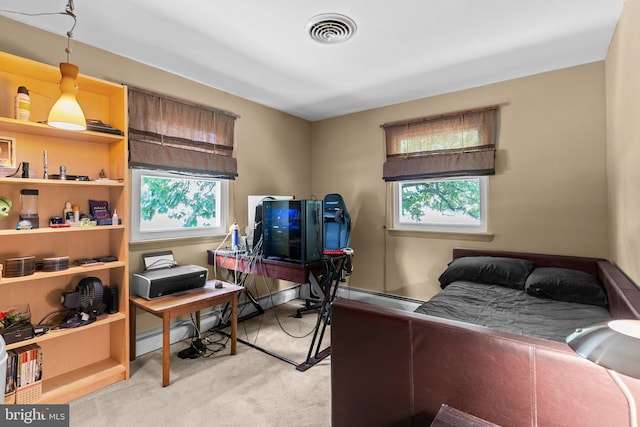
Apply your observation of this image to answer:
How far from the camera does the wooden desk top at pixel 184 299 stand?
2289mm

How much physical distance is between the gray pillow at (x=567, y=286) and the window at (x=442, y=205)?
2.90ft

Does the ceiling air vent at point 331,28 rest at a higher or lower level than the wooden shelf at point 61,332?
higher

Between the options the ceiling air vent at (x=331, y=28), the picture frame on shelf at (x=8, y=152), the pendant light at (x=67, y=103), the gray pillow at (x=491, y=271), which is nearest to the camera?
the pendant light at (x=67, y=103)

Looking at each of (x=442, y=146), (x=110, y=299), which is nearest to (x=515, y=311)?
(x=442, y=146)

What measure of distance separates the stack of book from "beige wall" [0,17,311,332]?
0.79 metres

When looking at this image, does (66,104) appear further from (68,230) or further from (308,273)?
(308,273)

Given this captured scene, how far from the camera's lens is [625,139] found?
2033 millimetres

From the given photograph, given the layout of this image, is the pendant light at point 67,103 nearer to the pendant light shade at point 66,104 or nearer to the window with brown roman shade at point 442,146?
the pendant light shade at point 66,104

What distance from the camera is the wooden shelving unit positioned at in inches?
79.5

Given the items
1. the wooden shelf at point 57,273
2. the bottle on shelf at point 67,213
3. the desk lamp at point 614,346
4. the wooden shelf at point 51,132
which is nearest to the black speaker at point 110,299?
the wooden shelf at point 57,273

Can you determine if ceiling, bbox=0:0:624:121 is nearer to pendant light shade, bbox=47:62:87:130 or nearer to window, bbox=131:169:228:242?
pendant light shade, bbox=47:62:87:130

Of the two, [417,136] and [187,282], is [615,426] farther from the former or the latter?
[417,136]

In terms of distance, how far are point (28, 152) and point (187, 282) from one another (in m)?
1.44

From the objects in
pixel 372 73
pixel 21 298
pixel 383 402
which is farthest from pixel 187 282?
pixel 372 73
